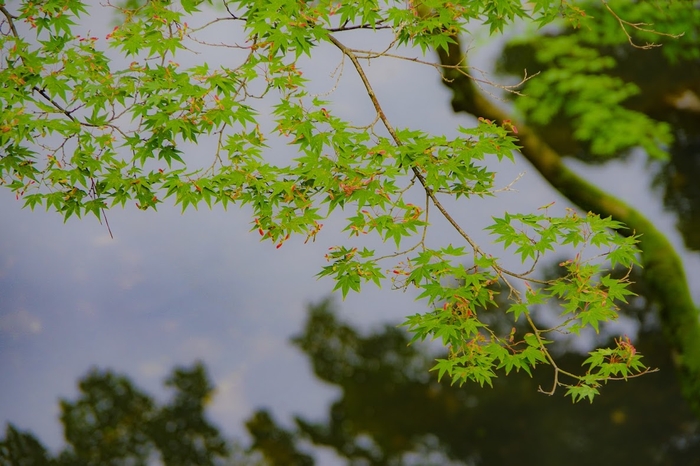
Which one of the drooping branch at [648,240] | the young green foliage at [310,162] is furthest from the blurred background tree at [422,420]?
the young green foliage at [310,162]

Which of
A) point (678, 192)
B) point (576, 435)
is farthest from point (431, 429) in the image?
point (678, 192)

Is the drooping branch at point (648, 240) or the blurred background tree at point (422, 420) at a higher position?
the drooping branch at point (648, 240)

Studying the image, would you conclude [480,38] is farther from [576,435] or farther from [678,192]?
[576,435]

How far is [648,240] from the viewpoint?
4617 mm

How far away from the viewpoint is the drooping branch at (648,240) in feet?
14.8

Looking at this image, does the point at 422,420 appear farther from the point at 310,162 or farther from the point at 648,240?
the point at 310,162

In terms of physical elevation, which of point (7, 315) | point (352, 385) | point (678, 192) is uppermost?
point (678, 192)

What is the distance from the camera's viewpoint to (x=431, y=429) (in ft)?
15.3

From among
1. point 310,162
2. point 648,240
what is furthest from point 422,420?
point 310,162

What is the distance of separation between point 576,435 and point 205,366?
2.50 m

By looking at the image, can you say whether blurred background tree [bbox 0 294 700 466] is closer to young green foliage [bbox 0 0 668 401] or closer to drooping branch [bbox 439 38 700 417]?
drooping branch [bbox 439 38 700 417]

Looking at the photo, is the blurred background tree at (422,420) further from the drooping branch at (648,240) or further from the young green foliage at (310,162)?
the young green foliage at (310,162)

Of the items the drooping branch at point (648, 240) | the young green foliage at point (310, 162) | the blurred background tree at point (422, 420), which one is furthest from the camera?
the blurred background tree at point (422, 420)

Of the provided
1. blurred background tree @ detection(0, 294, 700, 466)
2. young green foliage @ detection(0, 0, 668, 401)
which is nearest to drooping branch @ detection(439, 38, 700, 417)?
blurred background tree @ detection(0, 294, 700, 466)
